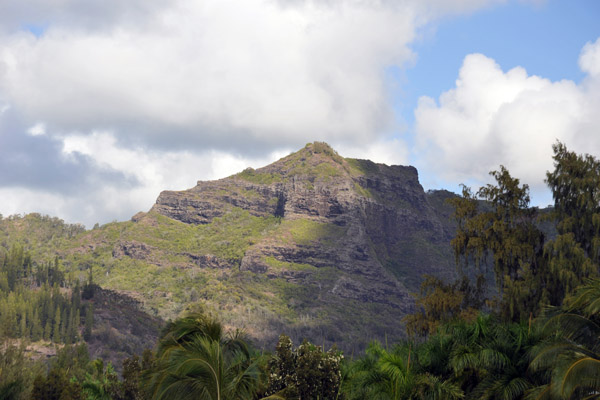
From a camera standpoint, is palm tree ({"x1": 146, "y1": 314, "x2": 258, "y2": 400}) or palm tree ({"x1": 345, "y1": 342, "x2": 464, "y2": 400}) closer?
palm tree ({"x1": 146, "y1": 314, "x2": 258, "y2": 400})

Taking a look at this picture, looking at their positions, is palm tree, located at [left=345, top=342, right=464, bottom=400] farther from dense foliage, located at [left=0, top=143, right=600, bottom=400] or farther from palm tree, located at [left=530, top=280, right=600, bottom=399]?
palm tree, located at [left=530, top=280, right=600, bottom=399]

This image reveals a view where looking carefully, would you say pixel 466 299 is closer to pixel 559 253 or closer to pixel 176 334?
pixel 559 253

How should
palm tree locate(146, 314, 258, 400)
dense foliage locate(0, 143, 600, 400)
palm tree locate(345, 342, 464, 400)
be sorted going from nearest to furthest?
palm tree locate(146, 314, 258, 400), dense foliage locate(0, 143, 600, 400), palm tree locate(345, 342, 464, 400)

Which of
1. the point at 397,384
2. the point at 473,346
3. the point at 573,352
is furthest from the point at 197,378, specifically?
the point at 473,346

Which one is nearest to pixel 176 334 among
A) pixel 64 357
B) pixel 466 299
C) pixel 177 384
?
pixel 177 384

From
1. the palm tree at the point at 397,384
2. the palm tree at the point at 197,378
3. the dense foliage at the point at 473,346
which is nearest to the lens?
the palm tree at the point at 197,378

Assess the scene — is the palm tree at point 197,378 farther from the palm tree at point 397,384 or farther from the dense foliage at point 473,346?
the palm tree at point 397,384

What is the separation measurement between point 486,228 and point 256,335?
504ft

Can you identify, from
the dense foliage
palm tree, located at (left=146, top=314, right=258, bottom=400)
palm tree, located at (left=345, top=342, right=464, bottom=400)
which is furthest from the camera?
palm tree, located at (left=345, top=342, right=464, bottom=400)

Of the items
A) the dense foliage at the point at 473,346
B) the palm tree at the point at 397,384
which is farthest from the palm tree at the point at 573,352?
the palm tree at the point at 397,384

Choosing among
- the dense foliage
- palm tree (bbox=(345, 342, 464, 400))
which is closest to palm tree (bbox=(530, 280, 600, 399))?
the dense foliage

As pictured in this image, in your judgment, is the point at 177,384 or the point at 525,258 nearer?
the point at 177,384

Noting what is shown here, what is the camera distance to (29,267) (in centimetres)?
18212

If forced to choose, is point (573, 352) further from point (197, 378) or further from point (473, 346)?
point (197, 378)
